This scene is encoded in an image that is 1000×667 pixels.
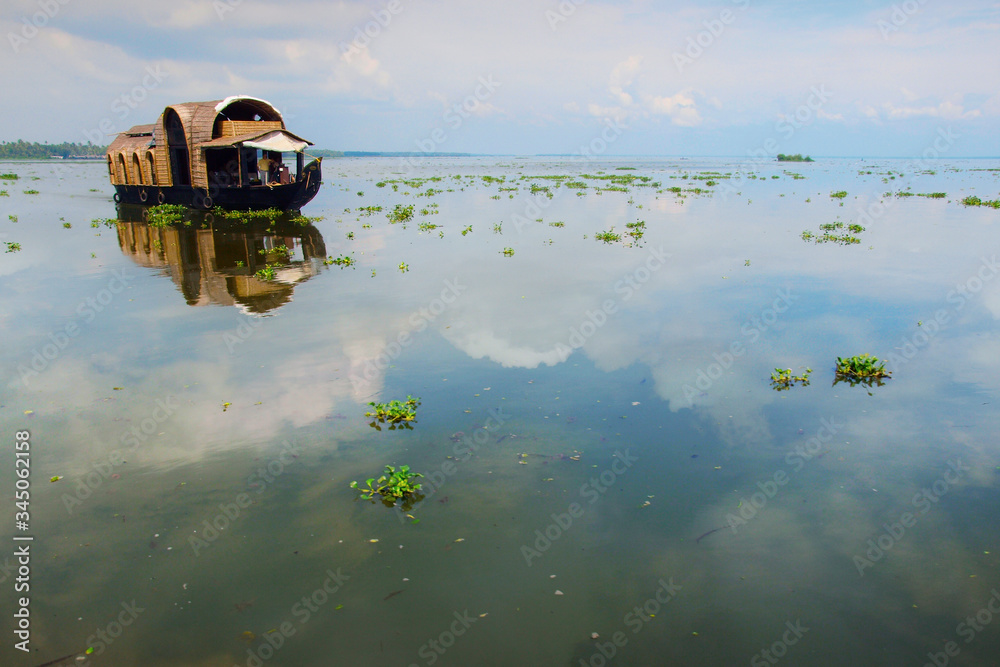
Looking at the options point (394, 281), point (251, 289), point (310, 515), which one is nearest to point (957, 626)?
point (310, 515)

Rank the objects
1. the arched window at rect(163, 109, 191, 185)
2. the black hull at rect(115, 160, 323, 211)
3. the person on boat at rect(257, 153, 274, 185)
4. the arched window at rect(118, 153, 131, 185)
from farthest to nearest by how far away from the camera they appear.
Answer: the arched window at rect(118, 153, 131, 185) < the arched window at rect(163, 109, 191, 185) < the person on boat at rect(257, 153, 274, 185) < the black hull at rect(115, 160, 323, 211)

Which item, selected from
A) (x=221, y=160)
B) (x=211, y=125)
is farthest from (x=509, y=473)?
(x=221, y=160)

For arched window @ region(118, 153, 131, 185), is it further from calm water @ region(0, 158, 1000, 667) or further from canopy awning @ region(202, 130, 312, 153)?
calm water @ region(0, 158, 1000, 667)

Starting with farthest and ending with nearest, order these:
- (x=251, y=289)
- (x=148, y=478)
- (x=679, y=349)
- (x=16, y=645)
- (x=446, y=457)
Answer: (x=251, y=289) → (x=679, y=349) → (x=446, y=457) → (x=148, y=478) → (x=16, y=645)

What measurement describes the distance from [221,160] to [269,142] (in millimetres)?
6239

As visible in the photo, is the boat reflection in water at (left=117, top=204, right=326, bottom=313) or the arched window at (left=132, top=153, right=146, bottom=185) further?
the arched window at (left=132, top=153, right=146, bottom=185)

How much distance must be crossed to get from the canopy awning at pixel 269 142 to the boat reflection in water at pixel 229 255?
147 inches

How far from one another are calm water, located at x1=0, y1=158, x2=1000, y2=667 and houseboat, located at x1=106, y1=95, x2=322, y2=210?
51.0ft

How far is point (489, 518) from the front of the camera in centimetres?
649

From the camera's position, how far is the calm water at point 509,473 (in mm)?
5102

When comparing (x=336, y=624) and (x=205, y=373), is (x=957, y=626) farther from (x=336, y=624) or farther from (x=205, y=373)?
(x=205, y=373)

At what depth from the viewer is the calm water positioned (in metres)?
5.10

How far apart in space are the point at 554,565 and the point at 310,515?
112 inches

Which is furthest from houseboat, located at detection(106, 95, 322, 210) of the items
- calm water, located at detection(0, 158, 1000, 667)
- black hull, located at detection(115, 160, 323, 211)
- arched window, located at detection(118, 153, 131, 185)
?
calm water, located at detection(0, 158, 1000, 667)
